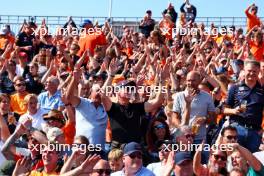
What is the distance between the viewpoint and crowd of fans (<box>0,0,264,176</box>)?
7758mm

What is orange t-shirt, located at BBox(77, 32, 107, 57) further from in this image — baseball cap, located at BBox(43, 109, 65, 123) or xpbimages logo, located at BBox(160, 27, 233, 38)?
baseball cap, located at BBox(43, 109, 65, 123)

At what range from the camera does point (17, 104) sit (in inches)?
462

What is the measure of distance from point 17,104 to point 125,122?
2726mm

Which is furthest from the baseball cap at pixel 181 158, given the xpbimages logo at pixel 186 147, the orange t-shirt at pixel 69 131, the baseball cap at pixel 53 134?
the orange t-shirt at pixel 69 131

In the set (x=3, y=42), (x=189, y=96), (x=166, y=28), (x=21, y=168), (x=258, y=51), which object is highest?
(x=166, y=28)

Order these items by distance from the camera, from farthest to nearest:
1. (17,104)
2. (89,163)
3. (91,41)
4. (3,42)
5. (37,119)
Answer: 1. (3,42)
2. (91,41)
3. (17,104)
4. (37,119)
5. (89,163)

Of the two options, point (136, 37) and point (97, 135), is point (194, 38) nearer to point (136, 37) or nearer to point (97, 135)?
point (136, 37)

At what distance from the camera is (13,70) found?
43.9ft

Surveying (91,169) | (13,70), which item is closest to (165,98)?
(13,70)

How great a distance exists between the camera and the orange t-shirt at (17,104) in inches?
457

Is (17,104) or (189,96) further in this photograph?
(17,104)

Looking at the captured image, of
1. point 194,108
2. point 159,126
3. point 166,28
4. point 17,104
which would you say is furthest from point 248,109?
point 166,28

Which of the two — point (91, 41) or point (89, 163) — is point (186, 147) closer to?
point (89, 163)

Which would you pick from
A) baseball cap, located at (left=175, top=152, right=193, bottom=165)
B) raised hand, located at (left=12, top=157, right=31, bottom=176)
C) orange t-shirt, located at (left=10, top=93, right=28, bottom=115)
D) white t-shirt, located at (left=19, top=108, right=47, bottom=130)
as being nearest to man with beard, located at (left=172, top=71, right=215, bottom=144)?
white t-shirt, located at (left=19, top=108, right=47, bottom=130)
